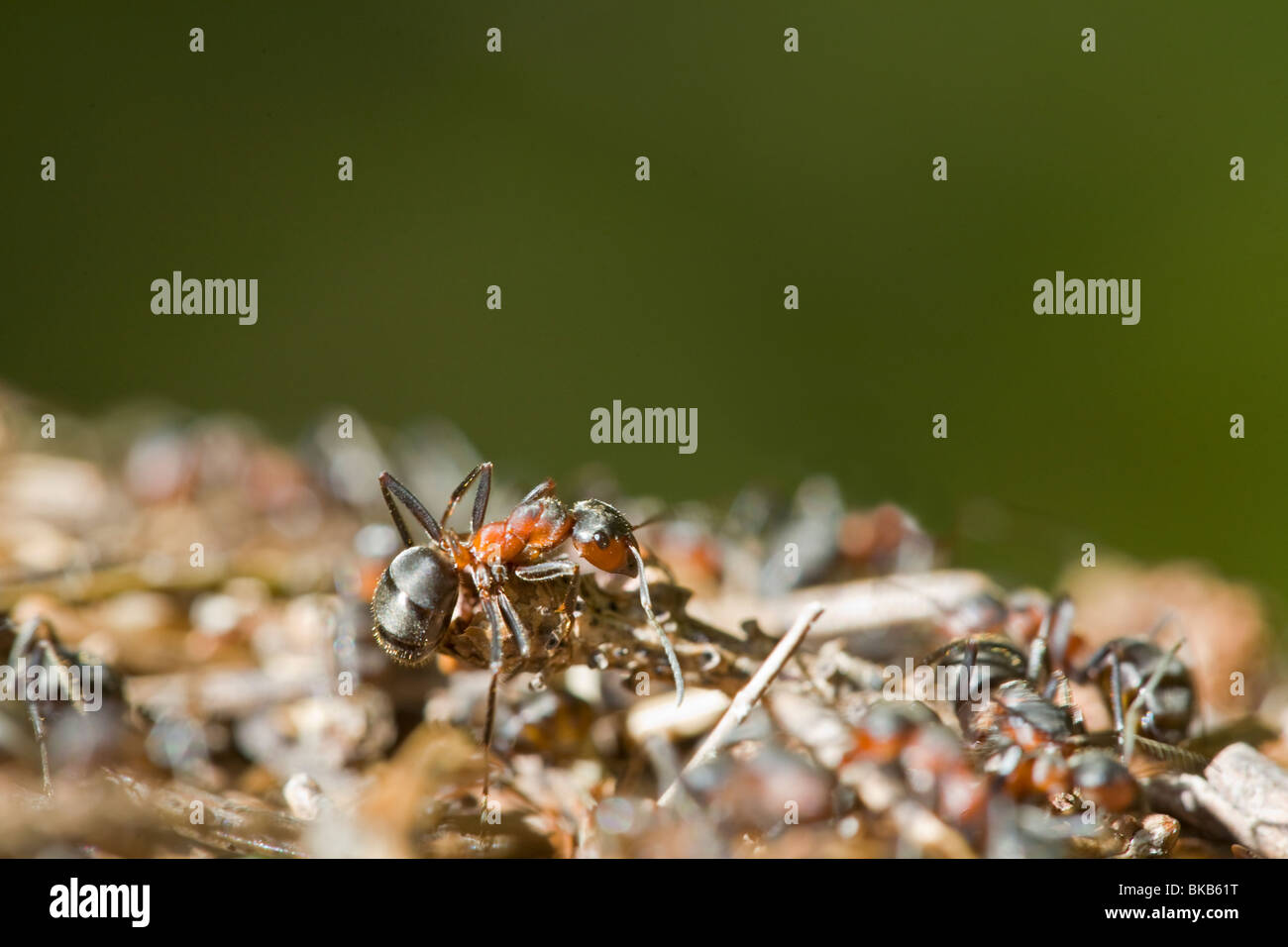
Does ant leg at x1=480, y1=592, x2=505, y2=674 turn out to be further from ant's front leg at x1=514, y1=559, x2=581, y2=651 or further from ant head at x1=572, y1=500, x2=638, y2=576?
ant head at x1=572, y1=500, x2=638, y2=576

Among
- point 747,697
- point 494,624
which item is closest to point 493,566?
point 494,624

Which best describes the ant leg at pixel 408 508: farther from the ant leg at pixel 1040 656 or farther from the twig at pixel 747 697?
the ant leg at pixel 1040 656

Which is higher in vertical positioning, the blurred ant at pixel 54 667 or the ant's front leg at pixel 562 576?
the ant's front leg at pixel 562 576

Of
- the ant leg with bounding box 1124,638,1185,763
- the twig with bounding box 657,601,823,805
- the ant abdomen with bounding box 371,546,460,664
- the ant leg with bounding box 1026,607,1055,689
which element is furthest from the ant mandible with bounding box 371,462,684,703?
the ant leg with bounding box 1124,638,1185,763

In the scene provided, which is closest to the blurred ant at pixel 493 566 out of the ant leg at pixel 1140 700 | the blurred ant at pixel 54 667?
the blurred ant at pixel 54 667

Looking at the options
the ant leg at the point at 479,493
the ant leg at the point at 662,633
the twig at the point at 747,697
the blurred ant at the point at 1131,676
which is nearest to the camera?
the twig at the point at 747,697

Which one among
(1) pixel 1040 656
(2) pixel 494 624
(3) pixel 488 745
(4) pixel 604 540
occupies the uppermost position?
(4) pixel 604 540

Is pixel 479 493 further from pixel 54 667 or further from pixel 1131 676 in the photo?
pixel 1131 676
